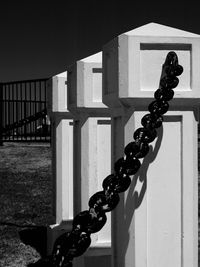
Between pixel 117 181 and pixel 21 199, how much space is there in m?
5.76

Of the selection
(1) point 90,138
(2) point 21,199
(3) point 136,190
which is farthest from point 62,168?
(2) point 21,199

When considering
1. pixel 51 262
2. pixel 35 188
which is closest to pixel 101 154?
pixel 51 262

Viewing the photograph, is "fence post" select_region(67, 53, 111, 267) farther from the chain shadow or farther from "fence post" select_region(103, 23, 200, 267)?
the chain shadow

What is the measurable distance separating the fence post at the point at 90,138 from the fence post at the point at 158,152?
0.94 m

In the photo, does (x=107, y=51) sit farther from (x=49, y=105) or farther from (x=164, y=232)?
(x=49, y=105)

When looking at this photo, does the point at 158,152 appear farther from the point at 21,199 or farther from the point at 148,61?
the point at 21,199

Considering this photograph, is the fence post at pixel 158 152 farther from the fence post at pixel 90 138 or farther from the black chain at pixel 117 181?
the fence post at pixel 90 138

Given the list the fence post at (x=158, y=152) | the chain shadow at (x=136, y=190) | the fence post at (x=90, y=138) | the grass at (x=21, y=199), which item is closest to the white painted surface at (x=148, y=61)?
the fence post at (x=158, y=152)

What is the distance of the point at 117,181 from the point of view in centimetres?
199

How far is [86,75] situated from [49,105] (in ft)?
4.77

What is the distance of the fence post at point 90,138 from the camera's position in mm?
3350

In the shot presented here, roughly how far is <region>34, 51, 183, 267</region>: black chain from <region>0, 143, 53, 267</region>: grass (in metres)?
2.59

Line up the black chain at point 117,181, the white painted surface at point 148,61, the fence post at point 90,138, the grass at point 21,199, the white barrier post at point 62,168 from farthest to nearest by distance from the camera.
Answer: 1. the grass at point 21,199
2. the white barrier post at point 62,168
3. the fence post at point 90,138
4. the white painted surface at point 148,61
5. the black chain at point 117,181

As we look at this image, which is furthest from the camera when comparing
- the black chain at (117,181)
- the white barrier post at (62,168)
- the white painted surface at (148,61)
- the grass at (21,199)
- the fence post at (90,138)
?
the grass at (21,199)
